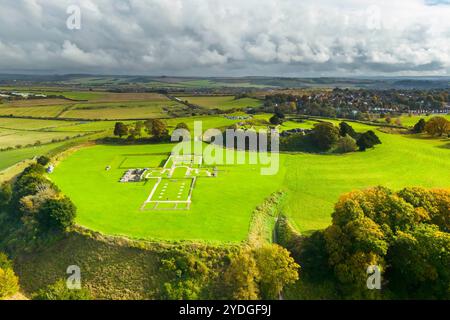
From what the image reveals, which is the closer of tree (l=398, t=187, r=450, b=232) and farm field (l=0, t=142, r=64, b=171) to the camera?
tree (l=398, t=187, r=450, b=232)

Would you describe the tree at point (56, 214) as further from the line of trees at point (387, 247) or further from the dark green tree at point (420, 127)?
the dark green tree at point (420, 127)

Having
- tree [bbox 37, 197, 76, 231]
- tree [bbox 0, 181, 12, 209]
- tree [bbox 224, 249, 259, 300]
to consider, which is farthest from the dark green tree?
tree [bbox 0, 181, 12, 209]

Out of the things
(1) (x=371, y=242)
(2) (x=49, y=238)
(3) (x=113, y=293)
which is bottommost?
(3) (x=113, y=293)

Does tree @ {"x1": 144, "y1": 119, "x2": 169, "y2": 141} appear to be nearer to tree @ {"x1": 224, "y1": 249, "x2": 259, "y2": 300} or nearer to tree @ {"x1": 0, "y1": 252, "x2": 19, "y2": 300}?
tree @ {"x1": 0, "y1": 252, "x2": 19, "y2": 300}

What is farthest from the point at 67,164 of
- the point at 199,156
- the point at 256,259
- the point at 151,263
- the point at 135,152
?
the point at 256,259

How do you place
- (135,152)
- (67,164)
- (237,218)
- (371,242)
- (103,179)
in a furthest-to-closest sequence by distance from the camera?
(135,152) < (67,164) < (103,179) < (237,218) < (371,242)

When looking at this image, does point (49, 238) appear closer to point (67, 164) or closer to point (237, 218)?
point (237, 218)

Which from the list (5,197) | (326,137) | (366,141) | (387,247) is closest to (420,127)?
(366,141)
